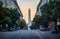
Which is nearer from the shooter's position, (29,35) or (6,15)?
(29,35)

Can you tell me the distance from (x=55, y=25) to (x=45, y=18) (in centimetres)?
235

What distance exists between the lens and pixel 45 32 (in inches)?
990

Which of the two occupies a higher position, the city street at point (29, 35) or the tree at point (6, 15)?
the tree at point (6, 15)

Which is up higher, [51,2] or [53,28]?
[51,2]

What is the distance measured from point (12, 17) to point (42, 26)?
3.15 metres

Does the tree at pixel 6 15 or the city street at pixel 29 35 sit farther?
the tree at pixel 6 15

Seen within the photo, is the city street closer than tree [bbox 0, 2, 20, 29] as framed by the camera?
Yes

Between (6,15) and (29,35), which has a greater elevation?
(6,15)

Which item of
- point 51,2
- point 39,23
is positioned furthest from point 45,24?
point 51,2

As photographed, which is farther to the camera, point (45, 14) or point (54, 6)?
point (54, 6)

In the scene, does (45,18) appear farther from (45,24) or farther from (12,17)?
(12,17)

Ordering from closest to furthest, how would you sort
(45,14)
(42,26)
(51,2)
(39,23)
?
(42,26)
(39,23)
(45,14)
(51,2)

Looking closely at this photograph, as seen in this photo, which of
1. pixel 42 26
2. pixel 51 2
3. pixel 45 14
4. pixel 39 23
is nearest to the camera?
pixel 42 26

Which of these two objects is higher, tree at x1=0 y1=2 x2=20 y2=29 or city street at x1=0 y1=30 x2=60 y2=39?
tree at x1=0 y1=2 x2=20 y2=29
